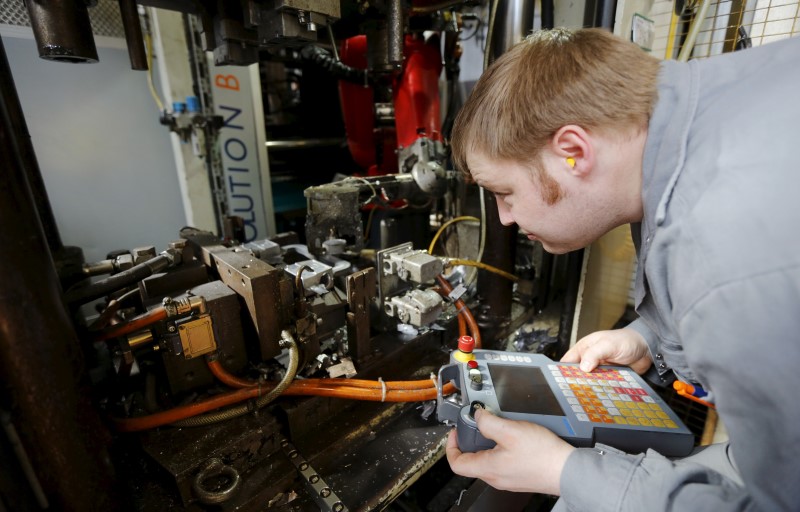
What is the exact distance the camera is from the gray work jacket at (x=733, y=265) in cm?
37

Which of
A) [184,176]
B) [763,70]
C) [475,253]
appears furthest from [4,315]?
[184,176]

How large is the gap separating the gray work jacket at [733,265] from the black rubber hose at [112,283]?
34.1 inches

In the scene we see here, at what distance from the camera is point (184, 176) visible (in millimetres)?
1958

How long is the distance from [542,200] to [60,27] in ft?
2.72

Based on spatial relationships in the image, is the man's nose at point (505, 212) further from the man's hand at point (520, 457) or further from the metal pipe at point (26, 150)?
the metal pipe at point (26, 150)

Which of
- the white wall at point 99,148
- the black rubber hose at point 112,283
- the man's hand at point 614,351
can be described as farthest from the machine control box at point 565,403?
the white wall at point 99,148

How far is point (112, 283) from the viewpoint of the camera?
759 mm

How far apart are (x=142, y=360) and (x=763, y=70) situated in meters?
1.15

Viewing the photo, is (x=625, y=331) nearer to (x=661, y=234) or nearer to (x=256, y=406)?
(x=661, y=234)

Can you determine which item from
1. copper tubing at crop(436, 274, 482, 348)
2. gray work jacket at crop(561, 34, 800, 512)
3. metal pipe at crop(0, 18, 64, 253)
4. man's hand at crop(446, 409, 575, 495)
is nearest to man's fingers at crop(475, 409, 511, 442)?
man's hand at crop(446, 409, 575, 495)

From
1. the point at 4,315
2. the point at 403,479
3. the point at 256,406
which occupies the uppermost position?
the point at 4,315

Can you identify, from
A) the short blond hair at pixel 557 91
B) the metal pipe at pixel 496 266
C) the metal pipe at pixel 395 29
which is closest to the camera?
the short blond hair at pixel 557 91

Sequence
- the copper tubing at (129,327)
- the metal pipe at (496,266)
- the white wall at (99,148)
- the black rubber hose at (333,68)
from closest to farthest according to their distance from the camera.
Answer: the copper tubing at (129,327)
the metal pipe at (496,266)
the white wall at (99,148)
the black rubber hose at (333,68)

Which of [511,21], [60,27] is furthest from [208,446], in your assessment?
[511,21]
